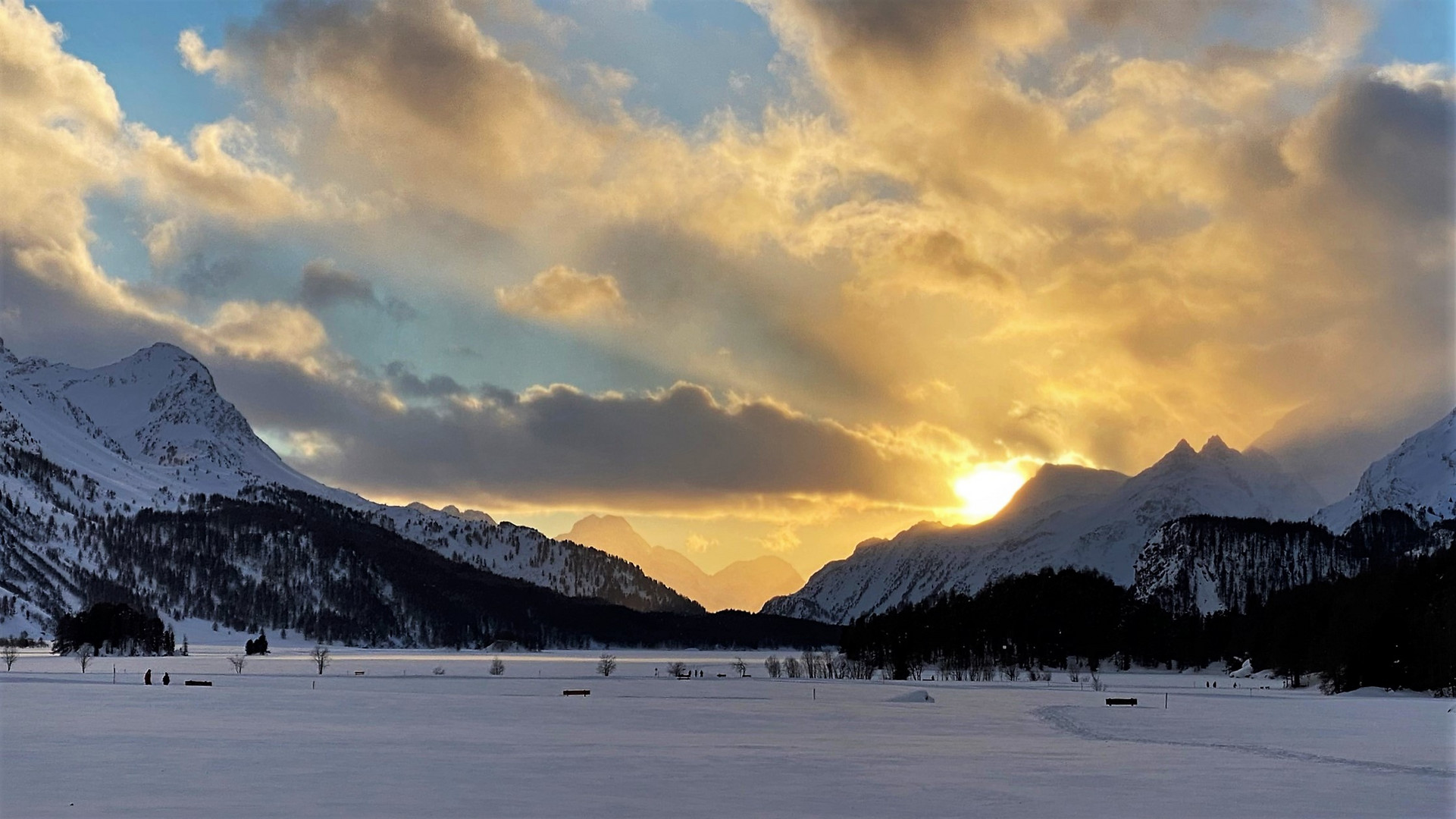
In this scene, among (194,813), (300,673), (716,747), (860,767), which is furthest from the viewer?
(300,673)

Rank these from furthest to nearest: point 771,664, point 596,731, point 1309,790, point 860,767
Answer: point 771,664, point 596,731, point 860,767, point 1309,790

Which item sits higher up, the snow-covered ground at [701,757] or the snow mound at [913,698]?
the snow mound at [913,698]

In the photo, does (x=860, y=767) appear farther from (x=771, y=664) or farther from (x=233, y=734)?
(x=771, y=664)

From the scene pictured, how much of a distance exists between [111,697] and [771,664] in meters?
99.4

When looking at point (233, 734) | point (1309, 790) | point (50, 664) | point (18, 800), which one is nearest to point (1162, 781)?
point (1309, 790)

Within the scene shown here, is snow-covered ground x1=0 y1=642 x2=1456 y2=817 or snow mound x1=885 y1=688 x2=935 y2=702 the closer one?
snow-covered ground x1=0 y1=642 x2=1456 y2=817

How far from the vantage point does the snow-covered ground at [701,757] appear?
130 feet

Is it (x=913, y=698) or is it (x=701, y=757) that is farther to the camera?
(x=913, y=698)

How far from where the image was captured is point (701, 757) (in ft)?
178

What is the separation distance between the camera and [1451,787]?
46094 millimetres

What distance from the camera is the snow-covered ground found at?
130ft

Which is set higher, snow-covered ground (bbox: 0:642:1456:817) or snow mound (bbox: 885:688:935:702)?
snow mound (bbox: 885:688:935:702)

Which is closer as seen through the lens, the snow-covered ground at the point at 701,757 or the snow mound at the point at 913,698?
the snow-covered ground at the point at 701,757

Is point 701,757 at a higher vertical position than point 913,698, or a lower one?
lower
